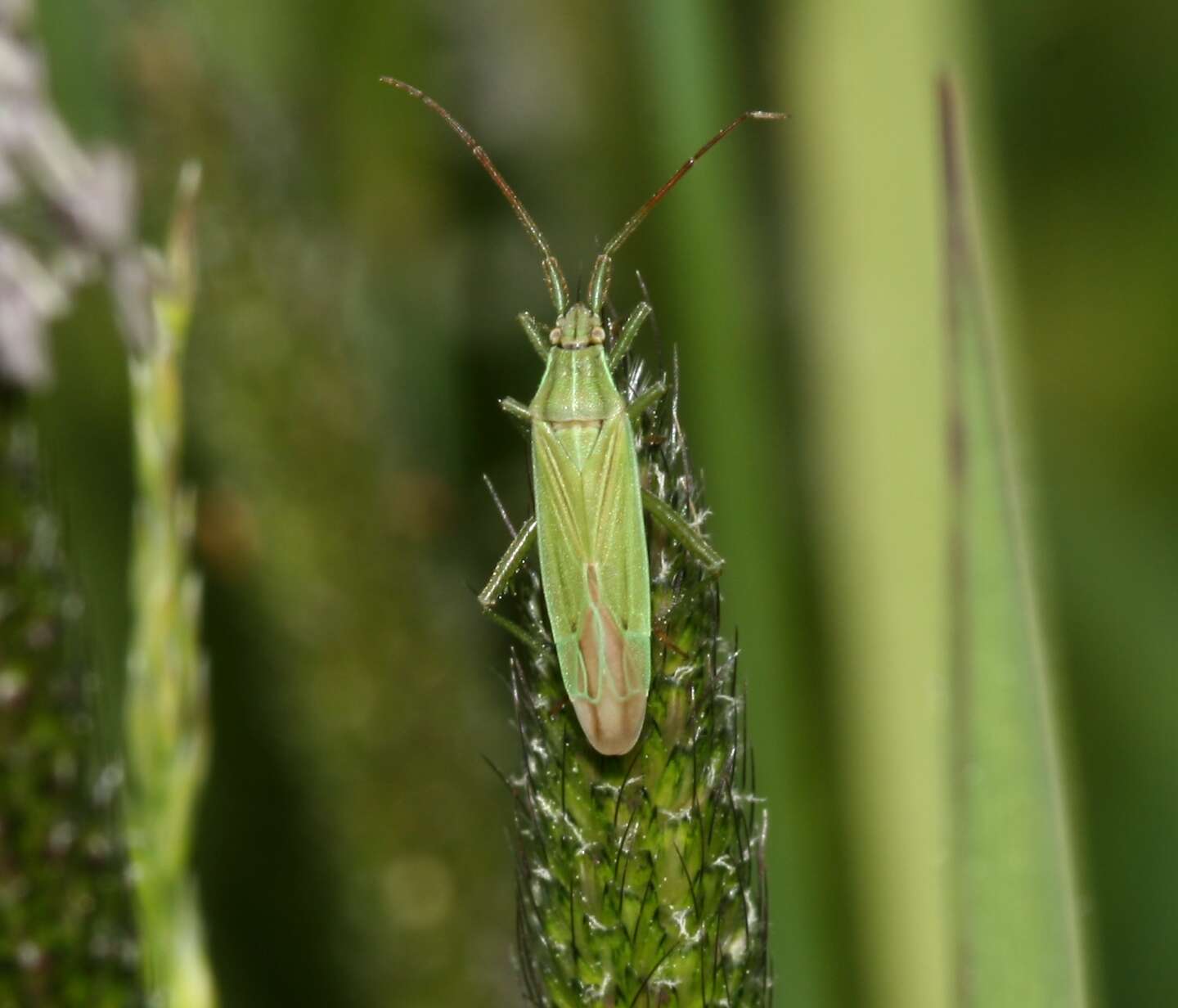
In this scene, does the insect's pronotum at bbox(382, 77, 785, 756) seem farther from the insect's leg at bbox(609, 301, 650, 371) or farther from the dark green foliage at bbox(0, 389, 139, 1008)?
the dark green foliage at bbox(0, 389, 139, 1008)

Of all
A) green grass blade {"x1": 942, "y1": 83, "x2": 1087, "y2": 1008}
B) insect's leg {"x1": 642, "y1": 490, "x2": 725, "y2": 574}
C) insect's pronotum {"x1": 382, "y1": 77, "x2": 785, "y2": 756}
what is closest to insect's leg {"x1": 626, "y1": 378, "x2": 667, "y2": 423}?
insect's pronotum {"x1": 382, "y1": 77, "x2": 785, "y2": 756}

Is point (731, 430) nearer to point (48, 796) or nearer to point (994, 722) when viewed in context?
point (994, 722)

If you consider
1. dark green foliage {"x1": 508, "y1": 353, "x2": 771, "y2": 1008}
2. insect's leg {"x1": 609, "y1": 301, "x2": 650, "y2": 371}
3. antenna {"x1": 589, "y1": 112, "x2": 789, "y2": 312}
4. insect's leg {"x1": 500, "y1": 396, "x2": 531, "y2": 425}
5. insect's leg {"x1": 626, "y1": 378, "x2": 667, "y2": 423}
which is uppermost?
antenna {"x1": 589, "y1": 112, "x2": 789, "y2": 312}

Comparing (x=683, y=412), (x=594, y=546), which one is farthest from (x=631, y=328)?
(x=683, y=412)

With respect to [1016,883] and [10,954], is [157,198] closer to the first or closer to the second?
[10,954]

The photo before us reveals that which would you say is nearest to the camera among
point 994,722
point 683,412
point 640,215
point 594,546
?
point 994,722

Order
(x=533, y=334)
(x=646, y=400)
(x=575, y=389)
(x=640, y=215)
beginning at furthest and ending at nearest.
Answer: (x=533, y=334) → (x=575, y=389) → (x=640, y=215) → (x=646, y=400)
